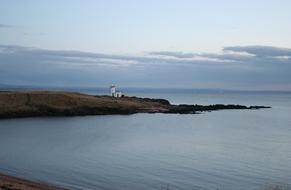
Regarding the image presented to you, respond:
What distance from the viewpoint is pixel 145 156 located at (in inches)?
1292

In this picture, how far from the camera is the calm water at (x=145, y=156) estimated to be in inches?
968

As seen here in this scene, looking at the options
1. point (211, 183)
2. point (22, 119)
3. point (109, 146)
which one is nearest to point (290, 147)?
point (109, 146)

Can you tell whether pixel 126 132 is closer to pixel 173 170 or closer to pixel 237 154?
pixel 237 154

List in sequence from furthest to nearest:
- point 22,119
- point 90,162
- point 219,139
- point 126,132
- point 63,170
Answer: point 22,119 → point 126,132 → point 219,139 → point 90,162 → point 63,170

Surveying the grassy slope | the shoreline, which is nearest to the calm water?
the shoreline

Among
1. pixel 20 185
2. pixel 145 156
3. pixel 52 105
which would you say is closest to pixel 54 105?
pixel 52 105

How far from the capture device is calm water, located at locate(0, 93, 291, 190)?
24.6 meters

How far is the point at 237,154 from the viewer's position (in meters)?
34.6

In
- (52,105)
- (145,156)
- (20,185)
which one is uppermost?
(52,105)

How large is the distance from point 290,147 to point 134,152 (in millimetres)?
13920

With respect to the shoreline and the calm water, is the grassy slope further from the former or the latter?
the shoreline

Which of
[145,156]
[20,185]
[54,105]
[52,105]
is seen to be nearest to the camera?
[20,185]

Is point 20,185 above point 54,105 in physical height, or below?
below

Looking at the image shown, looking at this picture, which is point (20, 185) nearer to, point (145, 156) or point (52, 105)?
point (145, 156)
